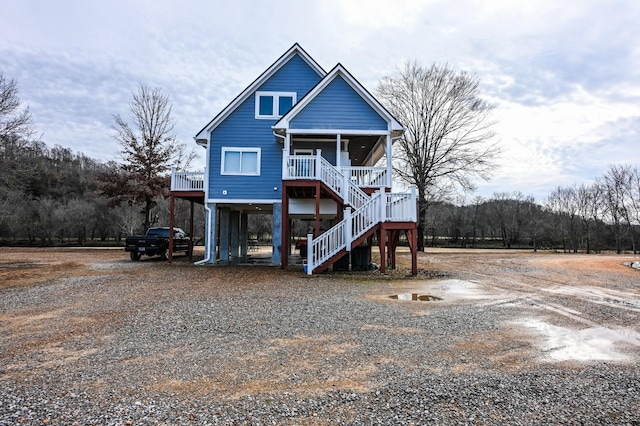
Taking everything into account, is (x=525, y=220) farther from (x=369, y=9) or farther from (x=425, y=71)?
(x=369, y=9)

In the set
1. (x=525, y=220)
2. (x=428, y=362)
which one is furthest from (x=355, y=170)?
(x=525, y=220)

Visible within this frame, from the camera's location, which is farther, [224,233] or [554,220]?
[554,220]

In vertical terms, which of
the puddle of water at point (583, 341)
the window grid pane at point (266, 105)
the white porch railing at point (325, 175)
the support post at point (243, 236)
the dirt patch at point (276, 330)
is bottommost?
the puddle of water at point (583, 341)

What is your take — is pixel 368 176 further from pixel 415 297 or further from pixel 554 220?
pixel 554 220

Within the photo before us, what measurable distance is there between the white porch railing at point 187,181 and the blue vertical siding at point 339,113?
5984 millimetres

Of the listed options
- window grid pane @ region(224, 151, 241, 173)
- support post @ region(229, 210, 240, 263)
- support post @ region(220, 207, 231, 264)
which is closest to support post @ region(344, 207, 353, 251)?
window grid pane @ region(224, 151, 241, 173)

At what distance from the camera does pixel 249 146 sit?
17688 mm

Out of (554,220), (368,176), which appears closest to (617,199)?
(554,220)

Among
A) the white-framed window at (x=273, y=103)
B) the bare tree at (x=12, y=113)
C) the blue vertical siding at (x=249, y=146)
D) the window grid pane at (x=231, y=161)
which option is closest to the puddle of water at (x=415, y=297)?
the blue vertical siding at (x=249, y=146)

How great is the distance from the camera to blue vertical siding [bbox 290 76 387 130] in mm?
16156

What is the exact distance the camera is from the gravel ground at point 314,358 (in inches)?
129

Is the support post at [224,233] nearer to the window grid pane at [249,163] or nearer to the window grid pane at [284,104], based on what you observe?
the window grid pane at [249,163]

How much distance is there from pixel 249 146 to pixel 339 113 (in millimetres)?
4664

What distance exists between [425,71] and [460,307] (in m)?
27.1
